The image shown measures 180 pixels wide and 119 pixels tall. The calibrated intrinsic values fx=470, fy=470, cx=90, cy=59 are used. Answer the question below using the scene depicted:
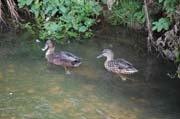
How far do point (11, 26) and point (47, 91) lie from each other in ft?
9.03

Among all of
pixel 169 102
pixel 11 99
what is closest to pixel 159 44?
pixel 169 102

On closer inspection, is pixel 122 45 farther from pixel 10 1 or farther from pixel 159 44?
pixel 10 1

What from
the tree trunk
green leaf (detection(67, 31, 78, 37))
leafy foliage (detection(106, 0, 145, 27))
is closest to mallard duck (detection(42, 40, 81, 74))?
green leaf (detection(67, 31, 78, 37))

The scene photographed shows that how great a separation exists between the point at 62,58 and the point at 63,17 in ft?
5.06

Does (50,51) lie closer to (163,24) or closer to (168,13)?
(163,24)

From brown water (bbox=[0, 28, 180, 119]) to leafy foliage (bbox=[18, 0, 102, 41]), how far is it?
0.37 m

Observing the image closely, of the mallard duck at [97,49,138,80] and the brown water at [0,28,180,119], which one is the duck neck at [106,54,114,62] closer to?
the mallard duck at [97,49,138,80]

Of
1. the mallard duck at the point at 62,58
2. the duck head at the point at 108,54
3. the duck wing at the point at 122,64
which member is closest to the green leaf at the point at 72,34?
the mallard duck at the point at 62,58

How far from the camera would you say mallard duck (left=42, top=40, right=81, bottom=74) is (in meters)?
7.88

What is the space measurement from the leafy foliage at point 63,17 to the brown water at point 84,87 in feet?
1.21

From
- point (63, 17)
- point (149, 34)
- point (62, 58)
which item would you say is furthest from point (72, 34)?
point (149, 34)

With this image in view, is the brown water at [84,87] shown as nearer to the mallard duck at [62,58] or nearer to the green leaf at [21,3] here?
the mallard duck at [62,58]

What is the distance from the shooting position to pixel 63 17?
929cm

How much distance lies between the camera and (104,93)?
7102 mm
